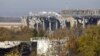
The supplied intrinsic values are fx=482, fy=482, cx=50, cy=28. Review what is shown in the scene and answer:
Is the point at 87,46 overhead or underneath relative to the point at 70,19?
overhead

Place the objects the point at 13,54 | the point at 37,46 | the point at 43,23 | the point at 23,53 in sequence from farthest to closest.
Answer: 1. the point at 43,23
2. the point at 37,46
3. the point at 23,53
4. the point at 13,54

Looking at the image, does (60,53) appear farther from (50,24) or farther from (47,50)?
(50,24)

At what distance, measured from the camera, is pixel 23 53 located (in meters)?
24.3

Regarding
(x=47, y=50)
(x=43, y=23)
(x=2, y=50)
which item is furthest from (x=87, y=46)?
(x=43, y=23)

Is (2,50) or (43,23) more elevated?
(2,50)

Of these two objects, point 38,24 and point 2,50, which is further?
point 38,24

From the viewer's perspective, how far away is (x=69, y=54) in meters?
24.9

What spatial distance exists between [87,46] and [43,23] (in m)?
34.9

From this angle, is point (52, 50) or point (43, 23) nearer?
point (52, 50)

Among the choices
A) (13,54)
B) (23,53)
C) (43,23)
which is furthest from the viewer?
(43,23)

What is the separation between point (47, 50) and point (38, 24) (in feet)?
109

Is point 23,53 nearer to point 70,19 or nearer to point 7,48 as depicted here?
point 7,48

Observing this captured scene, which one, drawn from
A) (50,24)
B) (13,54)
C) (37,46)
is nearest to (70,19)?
(50,24)

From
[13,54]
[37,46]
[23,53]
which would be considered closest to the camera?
[13,54]
